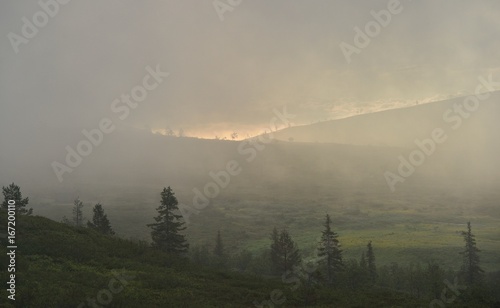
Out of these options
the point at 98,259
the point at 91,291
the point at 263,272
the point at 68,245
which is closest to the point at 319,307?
the point at 91,291

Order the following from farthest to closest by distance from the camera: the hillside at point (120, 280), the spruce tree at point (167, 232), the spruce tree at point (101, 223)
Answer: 1. the spruce tree at point (101, 223)
2. the spruce tree at point (167, 232)
3. the hillside at point (120, 280)

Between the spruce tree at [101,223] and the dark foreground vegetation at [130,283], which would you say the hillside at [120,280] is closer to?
the dark foreground vegetation at [130,283]

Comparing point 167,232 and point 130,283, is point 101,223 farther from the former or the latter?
point 130,283

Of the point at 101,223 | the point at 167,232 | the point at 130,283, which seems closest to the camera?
the point at 130,283

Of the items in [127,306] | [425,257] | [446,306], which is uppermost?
[127,306]

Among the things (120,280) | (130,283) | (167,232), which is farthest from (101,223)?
(130,283)

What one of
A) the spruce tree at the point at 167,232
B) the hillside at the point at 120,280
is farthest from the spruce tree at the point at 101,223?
the hillside at the point at 120,280

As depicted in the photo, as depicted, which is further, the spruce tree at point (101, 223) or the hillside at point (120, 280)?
the spruce tree at point (101, 223)

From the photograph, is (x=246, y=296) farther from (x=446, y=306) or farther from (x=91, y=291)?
(x=446, y=306)

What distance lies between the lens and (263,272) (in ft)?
369

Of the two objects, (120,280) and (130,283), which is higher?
(120,280)

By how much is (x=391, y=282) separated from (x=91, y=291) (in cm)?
10394

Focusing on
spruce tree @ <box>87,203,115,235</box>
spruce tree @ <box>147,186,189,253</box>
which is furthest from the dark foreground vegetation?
spruce tree @ <box>87,203,115,235</box>

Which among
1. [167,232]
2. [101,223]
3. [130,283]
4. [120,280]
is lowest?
[130,283]
